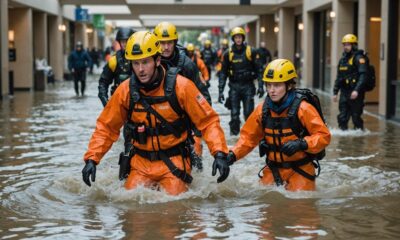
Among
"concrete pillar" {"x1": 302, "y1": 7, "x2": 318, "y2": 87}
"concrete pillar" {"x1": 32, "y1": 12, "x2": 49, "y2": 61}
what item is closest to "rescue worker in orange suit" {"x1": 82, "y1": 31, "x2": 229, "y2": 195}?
"concrete pillar" {"x1": 302, "y1": 7, "x2": 318, "y2": 87}

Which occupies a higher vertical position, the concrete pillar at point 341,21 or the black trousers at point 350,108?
the concrete pillar at point 341,21

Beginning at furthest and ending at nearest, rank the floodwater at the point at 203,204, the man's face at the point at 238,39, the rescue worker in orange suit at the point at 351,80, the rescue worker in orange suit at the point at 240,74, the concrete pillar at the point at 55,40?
1. the concrete pillar at the point at 55,40
2. the rescue worker in orange suit at the point at 351,80
3. the rescue worker in orange suit at the point at 240,74
4. the man's face at the point at 238,39
5. the floodwater at the point at 203,204

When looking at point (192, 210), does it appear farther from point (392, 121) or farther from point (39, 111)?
point (39, 111)

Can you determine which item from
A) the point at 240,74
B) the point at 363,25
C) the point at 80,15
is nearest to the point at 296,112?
the point at 240,74

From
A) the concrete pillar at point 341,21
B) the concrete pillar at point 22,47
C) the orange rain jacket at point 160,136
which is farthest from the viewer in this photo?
the concrete pillar at point 22,47

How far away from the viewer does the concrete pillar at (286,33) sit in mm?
36562

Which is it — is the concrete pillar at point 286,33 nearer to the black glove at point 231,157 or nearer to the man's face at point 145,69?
the black glove at point 231,157

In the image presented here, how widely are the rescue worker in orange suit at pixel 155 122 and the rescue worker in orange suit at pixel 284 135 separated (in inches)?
18.8

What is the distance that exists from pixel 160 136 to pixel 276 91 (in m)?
1.18

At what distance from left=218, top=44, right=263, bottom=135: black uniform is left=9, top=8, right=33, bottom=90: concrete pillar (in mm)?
17434

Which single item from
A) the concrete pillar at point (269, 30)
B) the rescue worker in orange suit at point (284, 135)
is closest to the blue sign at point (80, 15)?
the concrete pillar at point (269, 30)

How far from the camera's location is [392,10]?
16.9 metres

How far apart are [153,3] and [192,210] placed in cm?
2912

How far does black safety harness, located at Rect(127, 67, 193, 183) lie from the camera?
6879 mm
